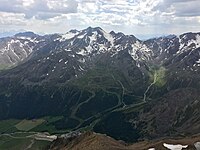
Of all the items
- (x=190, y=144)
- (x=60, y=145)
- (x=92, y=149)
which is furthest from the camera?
(x=60, y=145)

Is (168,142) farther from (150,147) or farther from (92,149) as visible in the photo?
(92,149)

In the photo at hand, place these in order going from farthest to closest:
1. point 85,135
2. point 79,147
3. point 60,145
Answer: point 60,145 → point 85,135 → point 79,147

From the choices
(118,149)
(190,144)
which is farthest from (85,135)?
(190,144)

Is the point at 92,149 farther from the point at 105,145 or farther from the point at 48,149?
the point at 48,149

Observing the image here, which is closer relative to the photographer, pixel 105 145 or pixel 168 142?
pixel 168 142

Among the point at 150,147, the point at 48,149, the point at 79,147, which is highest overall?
the point at 150,147

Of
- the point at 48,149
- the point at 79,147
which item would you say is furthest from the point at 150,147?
the point at 48,149

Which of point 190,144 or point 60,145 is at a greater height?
point 190,144

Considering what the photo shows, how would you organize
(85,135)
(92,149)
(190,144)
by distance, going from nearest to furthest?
(190,144), (92,149), (85,135)

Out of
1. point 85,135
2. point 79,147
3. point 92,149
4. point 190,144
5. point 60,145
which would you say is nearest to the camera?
point 190,144
